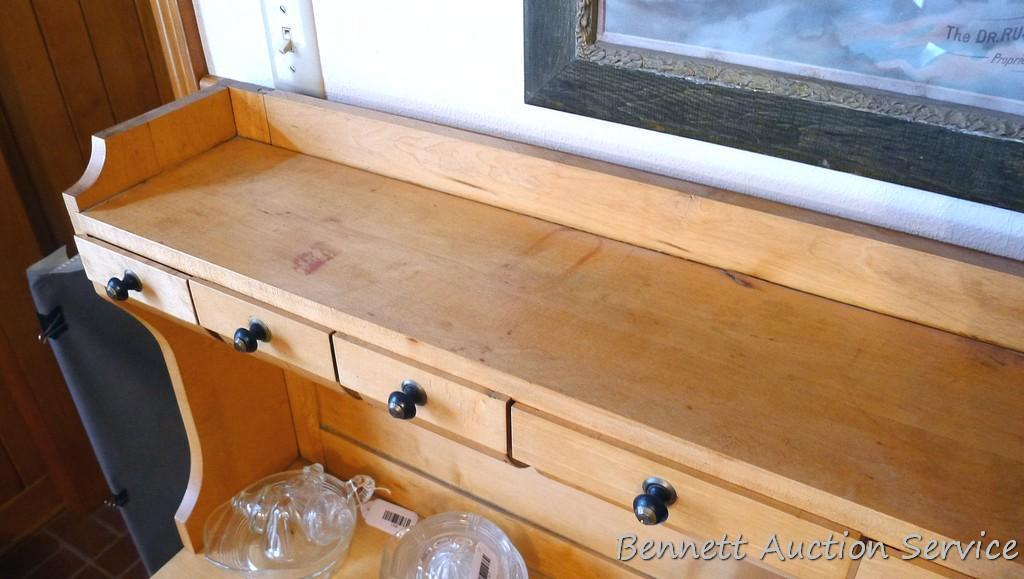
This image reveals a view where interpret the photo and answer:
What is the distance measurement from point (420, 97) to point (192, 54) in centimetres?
39

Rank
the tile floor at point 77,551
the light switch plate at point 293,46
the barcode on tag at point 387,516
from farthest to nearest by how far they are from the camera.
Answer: the tile floor at point 77,551 → the barcode on tag at point 387,516 → the light switch plate at point 293,46

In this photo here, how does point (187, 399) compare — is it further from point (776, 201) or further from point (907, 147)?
point (907, 147)

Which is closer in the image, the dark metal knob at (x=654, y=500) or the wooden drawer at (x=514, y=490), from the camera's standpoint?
the dark metal knob at (x=654, y=500)

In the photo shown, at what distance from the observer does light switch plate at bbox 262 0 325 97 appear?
108 centimetres

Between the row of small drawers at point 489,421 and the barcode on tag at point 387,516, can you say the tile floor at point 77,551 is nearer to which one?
the barcode on tag at point 387,516

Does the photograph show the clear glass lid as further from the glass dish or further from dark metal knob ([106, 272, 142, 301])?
dark metal knob ([106, 272, 142, 301])

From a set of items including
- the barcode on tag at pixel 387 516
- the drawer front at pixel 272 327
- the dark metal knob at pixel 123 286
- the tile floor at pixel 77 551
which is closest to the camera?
the drawer front at pixel 272 327

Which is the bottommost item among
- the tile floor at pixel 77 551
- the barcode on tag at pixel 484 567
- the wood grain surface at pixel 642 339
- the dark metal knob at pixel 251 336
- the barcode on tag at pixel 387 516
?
the tile floor at pixel 77 551

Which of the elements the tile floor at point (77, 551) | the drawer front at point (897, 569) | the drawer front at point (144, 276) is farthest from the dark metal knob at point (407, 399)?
the tile floor at point (77, 551)

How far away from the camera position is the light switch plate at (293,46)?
1.08m

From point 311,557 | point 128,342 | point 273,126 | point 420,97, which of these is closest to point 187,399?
point 128,342

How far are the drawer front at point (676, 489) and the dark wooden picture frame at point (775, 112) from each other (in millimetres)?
334

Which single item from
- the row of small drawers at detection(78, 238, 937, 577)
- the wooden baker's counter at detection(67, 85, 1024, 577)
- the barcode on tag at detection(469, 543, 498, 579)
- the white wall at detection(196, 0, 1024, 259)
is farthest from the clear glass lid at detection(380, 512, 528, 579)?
the white wall at detection(196, 0, 1024, 259)

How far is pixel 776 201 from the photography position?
0.85 metres
